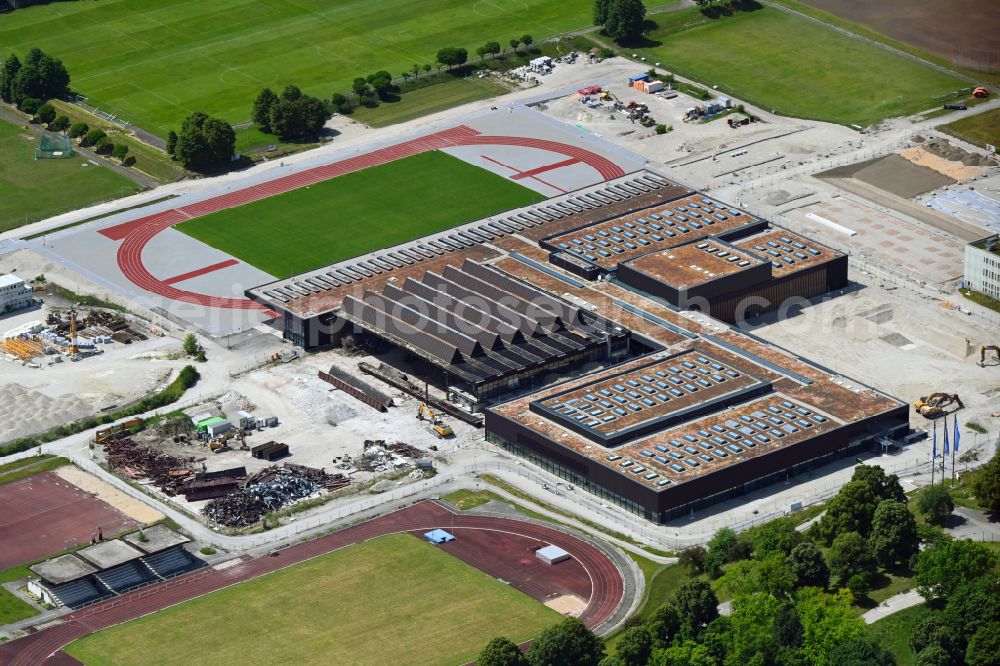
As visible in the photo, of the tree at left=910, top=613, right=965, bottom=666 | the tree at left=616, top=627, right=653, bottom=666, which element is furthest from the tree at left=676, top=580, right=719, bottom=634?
the tree at left=910, top=613, right=965, bottom=666

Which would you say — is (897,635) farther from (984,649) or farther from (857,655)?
(857,655)

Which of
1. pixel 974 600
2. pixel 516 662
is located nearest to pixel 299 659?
pixel 516 662

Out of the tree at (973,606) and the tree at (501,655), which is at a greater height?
the tree at (501,655)

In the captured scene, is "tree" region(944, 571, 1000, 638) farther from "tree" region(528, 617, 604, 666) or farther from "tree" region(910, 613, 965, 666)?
"tree" region(528, 617, 604, 666)

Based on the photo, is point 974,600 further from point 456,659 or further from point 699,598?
point 456,659

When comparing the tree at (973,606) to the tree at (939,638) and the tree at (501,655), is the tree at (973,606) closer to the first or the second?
the tree at (939,638)

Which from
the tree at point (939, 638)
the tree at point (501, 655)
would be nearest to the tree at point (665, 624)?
the tree at point (501, 655)
